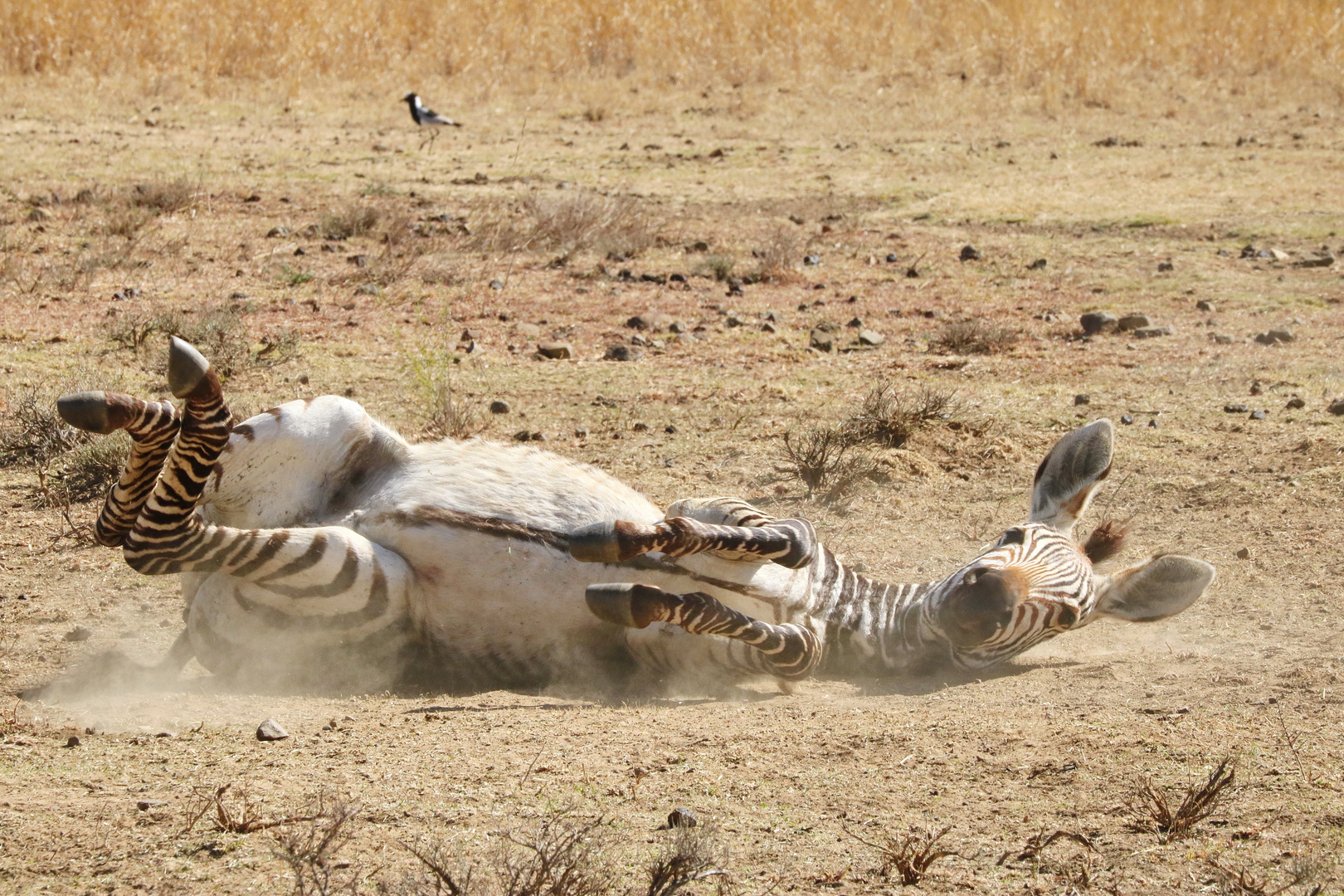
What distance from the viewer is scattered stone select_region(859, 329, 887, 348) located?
9.41 m

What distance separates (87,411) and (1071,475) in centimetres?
353

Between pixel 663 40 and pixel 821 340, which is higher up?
pixel 663 40

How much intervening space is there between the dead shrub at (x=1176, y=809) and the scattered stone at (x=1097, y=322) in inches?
280

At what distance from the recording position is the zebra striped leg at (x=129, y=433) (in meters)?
3.73

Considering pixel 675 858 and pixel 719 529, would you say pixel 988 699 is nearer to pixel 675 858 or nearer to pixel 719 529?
pixel 719 529

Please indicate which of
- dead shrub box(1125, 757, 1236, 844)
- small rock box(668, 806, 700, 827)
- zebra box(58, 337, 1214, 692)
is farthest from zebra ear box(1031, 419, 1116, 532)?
small rock box(668, 806, 700, 827)

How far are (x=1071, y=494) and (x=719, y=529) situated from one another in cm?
154

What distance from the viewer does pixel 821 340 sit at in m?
9.36

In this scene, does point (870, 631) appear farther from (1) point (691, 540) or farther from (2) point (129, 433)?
(2) point (129, 433)

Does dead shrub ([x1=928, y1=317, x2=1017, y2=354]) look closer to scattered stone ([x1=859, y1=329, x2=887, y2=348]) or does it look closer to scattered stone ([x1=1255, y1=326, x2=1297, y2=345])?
scattered stone ([x1=859, y1=329, x2=887, y2=348])

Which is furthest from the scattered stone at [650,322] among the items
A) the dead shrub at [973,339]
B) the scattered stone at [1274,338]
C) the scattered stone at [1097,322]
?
the scattered stone at [1274,338]

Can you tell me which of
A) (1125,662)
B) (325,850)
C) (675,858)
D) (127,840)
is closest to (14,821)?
(127,840)

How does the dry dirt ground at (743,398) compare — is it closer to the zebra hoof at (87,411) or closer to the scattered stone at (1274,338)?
the scattered stone at (1274,338)

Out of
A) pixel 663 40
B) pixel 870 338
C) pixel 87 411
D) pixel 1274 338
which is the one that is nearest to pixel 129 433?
pixel 87 411
